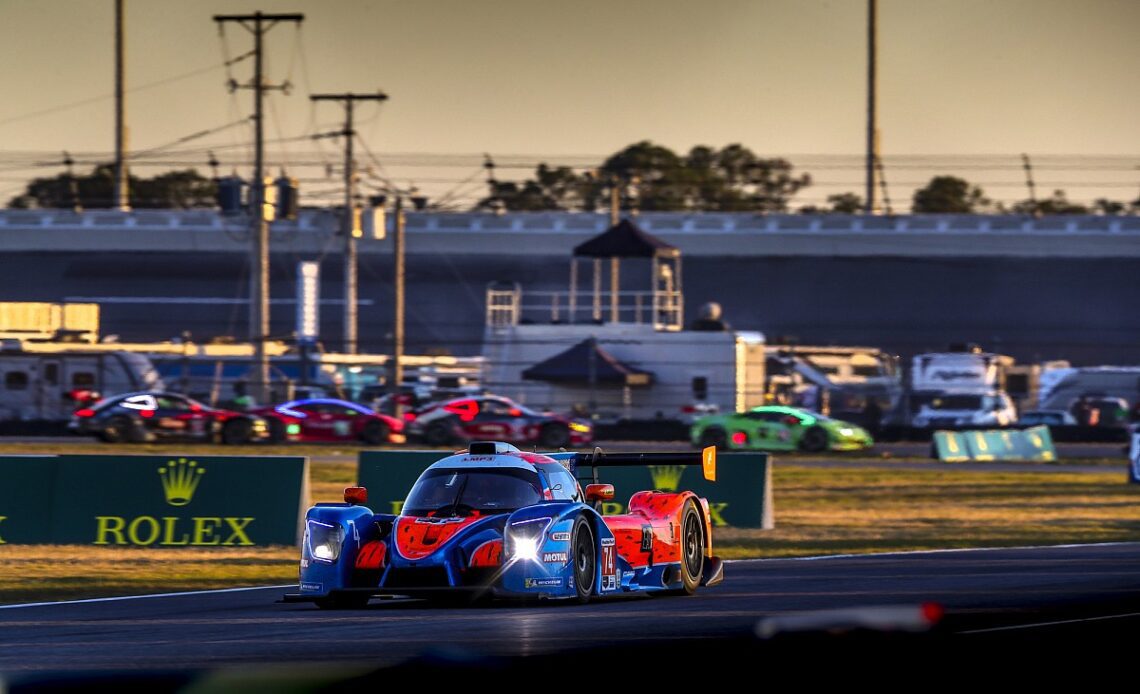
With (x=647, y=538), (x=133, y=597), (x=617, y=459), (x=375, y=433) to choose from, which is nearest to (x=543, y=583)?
(x=647, y=538)

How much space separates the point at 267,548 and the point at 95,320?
36.6 meters

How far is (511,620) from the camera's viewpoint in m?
11.7

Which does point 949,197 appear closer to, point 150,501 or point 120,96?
point 120,96

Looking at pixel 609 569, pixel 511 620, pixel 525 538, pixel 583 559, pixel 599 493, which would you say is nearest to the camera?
pixel 511 620

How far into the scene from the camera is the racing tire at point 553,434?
3825 cm

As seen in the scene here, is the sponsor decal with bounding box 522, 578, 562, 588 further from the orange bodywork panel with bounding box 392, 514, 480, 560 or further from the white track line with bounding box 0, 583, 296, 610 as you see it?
the white track line with bounding box 0, 583, 296, 610

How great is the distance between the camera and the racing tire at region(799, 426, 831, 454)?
127 ft

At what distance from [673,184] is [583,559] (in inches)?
3670

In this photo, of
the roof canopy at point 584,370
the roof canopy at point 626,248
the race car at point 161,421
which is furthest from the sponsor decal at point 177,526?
the roof canopy at point 626,248

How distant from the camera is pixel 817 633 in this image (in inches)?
157

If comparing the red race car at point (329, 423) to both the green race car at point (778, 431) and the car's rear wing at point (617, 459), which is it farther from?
the car's rear wing at point (617, 459)

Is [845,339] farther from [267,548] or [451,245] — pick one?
[267,548]

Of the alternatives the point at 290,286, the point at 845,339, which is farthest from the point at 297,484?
the point at 290,286

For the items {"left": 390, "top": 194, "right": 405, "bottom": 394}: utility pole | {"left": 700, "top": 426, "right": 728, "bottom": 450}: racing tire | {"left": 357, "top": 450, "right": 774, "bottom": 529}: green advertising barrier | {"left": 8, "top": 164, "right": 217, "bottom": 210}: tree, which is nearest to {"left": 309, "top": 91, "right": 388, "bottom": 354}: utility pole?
{"left": 390, "top": 194, "right": 405, "bottom": 394}: utility pole
